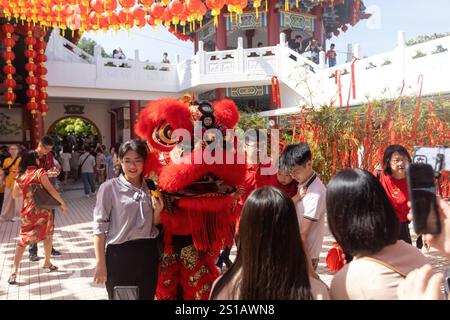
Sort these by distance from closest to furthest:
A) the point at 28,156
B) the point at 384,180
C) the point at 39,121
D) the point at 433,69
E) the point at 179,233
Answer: the point at 179,233
the point at 384,180
the point at 28,156
the point at 433,69
the point at 39,121

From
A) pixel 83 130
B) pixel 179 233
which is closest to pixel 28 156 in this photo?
pixel 179 233

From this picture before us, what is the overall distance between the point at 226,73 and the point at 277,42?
7.50 ft

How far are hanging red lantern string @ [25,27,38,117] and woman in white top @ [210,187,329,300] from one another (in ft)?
30.8

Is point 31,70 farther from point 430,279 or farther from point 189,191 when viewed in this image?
point 430,279

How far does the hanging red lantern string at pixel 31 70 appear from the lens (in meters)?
9.13

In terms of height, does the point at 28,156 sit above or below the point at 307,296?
above

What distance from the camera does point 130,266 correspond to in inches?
86.0

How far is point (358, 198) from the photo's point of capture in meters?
1.21

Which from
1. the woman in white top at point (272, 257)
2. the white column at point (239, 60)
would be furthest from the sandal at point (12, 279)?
the white column at point (239, 60)

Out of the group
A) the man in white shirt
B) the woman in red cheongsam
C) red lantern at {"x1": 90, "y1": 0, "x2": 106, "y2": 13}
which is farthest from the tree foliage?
the man in white shirt

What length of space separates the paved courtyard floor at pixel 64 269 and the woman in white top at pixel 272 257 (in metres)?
2.57

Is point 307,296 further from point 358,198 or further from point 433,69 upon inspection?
point 433,69

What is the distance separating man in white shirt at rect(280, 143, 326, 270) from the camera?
2.16 meters

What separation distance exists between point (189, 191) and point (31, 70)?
845 centimetres
